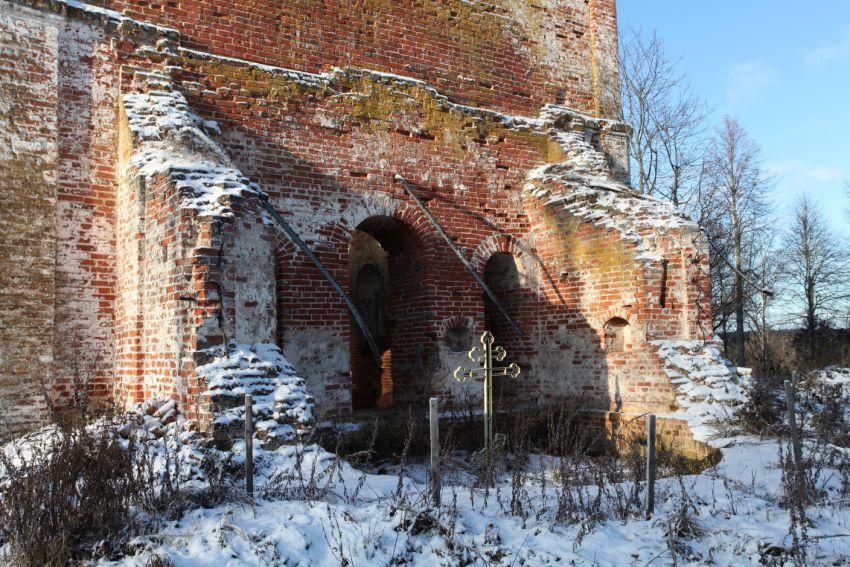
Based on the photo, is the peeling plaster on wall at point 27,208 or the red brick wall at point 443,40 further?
the red brick wall at point 443,40

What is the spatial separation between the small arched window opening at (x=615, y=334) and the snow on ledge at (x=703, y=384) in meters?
0.59

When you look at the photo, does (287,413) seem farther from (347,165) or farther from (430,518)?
(347,165)

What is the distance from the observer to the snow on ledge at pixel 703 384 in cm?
771

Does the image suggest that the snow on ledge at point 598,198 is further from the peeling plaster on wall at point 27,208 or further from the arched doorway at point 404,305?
the peeling plaster on wall at point 27,208

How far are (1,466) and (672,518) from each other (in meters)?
5.09

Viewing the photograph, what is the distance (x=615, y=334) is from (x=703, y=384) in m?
1.48

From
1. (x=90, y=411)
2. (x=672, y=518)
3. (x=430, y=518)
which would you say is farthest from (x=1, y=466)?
(x=672, y=518)

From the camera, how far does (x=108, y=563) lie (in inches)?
149

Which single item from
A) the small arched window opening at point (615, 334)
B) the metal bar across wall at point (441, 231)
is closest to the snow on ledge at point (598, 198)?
the small arched window opening at point (615, 334)

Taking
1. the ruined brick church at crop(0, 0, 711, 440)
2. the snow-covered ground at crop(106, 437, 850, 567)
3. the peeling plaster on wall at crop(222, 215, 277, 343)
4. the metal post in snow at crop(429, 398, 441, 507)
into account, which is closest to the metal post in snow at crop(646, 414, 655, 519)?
the snow-covered ground at crop(106, 437, 850, 567)

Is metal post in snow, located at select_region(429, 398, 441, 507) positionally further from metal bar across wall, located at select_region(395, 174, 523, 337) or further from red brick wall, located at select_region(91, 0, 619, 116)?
red brick wall, located at select_region(91, 0, 619, 116)

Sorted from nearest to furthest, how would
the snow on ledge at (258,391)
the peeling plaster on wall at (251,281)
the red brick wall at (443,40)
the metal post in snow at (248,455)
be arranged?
the metal post in snow at (248,455) → the snow on ledge at (258,391) → the peeling plaster on wall at (251,281) → the red brick wall at (443,40)

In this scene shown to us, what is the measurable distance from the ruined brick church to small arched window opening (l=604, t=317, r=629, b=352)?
0.03 meters

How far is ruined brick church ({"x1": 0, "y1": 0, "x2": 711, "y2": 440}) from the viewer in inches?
263
